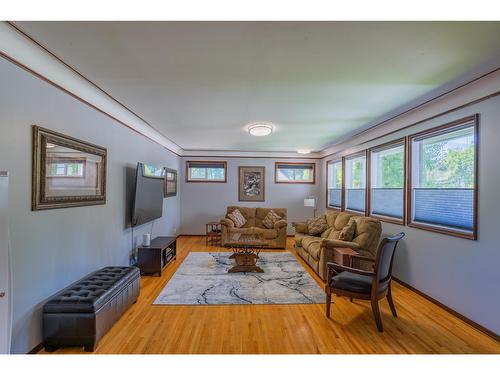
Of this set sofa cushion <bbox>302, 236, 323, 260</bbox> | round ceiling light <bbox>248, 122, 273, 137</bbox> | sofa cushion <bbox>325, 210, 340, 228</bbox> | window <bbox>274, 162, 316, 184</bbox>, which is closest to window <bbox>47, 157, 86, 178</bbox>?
round ceiling light <bbox>248, 122, 273, 137</bbox>

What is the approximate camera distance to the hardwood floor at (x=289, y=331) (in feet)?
7.13

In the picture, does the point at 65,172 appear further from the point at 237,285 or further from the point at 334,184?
the point at 334,184

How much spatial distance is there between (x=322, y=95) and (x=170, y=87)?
1749 mm

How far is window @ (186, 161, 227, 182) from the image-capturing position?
7230 mm

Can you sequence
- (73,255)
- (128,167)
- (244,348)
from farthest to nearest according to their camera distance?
(128,167) < (73,255) < (244,348)

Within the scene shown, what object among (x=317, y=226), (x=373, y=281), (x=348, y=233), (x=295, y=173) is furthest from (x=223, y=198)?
(x=373, y=281)

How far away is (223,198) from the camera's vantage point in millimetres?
7219

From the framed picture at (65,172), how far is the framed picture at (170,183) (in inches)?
106

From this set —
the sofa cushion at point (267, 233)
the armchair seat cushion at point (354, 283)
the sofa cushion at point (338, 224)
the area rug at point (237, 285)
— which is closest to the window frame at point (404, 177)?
the sofa cushion at point (338, 224)

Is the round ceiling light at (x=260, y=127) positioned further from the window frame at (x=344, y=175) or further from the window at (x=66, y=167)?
the window at (x=66, y=167)

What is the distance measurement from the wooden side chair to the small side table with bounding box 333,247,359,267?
539mm
